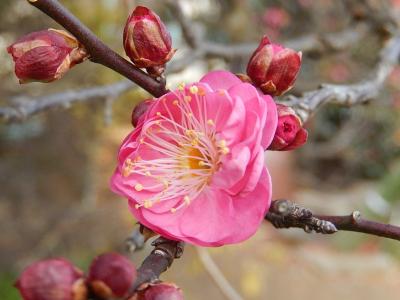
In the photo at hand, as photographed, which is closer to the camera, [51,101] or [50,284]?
[50,284]

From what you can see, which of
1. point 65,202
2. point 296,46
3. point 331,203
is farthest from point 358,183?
point 296,46

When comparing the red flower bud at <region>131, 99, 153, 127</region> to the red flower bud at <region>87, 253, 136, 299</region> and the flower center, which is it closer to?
Result: the flower center

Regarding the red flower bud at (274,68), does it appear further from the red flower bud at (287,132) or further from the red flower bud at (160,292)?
the red flower bud at (160,292)

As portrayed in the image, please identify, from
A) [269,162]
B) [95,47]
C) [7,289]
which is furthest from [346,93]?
[269,162]

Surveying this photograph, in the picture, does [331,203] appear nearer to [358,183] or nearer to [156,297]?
[358,183]

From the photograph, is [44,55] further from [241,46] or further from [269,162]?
[269,162]

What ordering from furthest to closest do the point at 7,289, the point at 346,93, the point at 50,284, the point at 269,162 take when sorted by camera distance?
1. the point at 269,162
2. the point at 7,289
3. the point at 346,93
4. the point at 50,284
